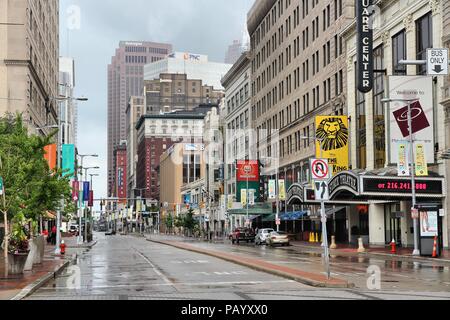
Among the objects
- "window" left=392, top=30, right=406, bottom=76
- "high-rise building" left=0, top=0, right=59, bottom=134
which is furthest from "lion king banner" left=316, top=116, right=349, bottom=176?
"high-rise building" left=0, top=0, right=59, bottom=134

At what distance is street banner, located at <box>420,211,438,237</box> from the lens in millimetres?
39812

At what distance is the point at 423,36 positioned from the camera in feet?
170

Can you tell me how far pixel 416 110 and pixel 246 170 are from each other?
47648 mm

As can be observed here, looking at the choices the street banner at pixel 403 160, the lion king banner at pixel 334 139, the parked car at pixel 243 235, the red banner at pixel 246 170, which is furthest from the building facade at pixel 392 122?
the red banner at pixel 246 170

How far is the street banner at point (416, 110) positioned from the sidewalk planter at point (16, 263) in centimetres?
3081

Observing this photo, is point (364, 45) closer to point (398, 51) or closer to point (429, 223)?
point (398, 51)

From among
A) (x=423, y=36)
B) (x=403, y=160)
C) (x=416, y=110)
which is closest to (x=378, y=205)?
(x=416, y=110)

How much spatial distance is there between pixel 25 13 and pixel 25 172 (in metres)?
51.6

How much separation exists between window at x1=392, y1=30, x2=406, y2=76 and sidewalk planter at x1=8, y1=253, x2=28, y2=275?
36.7 metres

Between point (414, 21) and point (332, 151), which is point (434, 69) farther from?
point (332, 151)

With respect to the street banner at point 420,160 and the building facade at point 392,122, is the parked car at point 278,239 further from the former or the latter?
the street banner at point 420,160

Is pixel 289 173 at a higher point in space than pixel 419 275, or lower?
higher

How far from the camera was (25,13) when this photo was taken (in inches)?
2879

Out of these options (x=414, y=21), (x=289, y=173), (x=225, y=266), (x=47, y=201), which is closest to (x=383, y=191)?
(x=414, y=21)
